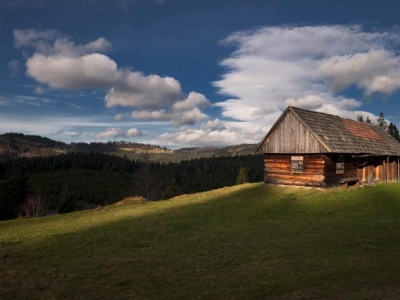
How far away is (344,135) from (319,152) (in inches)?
232

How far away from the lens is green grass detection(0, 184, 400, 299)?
10.0m

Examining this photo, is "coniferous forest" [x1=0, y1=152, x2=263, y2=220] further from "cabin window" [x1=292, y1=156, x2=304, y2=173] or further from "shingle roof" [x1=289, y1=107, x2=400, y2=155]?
"cabin window" [x1=292, y1=156, x2=304, y2=173]

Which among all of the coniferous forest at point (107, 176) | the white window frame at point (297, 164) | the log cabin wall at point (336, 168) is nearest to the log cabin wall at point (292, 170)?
the white window frame at point (297, 164)

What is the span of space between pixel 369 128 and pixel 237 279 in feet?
117

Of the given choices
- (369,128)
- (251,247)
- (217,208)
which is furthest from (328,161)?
(251,247)

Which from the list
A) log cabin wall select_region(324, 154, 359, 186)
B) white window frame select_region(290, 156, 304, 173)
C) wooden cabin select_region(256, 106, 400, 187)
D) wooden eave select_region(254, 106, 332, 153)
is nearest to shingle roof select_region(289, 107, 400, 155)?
wooden cabin select_region(256, 106, 400, 187)

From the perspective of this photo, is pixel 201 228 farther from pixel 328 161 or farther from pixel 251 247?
pixel 328 161

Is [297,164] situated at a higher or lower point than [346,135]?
lower

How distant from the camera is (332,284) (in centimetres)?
995

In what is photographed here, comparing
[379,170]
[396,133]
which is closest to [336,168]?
[379,170]

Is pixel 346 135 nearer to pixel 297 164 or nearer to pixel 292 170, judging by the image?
pixel 297 164

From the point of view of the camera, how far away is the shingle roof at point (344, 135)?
3023 centimetres

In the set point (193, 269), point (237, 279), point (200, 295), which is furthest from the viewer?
point (193, 269)

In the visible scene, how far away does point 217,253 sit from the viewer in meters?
14.1
